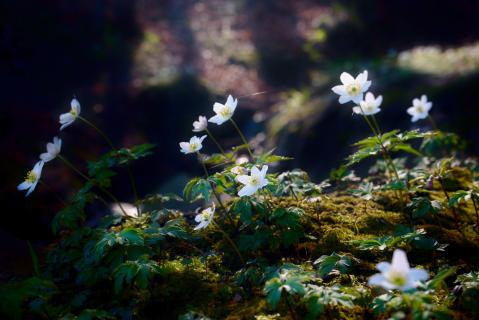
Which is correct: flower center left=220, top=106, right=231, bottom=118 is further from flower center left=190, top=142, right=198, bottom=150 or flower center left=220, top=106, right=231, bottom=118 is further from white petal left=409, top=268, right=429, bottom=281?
white petal left=409, top=268, right=429, bottom=281

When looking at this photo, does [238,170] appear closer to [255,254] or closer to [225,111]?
[225,111]

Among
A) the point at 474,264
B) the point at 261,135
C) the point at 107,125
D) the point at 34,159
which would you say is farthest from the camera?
the point at 107,125

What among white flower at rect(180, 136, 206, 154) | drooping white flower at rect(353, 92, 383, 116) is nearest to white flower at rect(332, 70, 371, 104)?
drooping white flower at rect(353, 92, 383, 116)

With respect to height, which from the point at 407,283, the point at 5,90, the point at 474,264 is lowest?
the point at 407,283

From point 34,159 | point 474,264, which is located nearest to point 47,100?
point 34,159

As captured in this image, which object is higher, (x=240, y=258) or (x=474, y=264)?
(x=240, y=258)

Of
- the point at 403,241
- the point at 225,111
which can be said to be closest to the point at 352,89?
the point at 225,111

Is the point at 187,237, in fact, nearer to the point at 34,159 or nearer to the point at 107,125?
the point at 34,159
